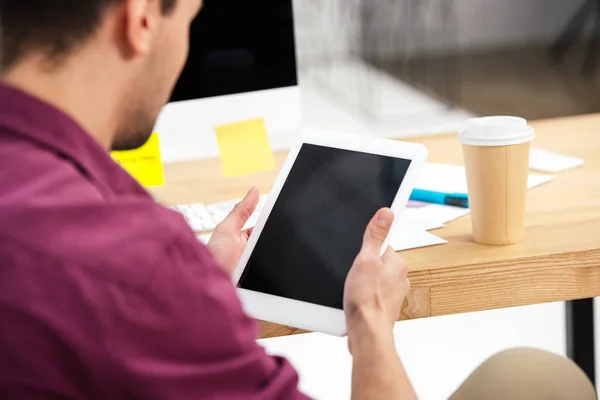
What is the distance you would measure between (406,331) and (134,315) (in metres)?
1.78

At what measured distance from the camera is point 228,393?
1.91ft

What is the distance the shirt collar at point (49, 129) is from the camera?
58 cm

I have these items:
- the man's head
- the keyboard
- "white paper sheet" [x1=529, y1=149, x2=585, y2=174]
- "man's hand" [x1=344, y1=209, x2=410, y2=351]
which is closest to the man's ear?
the man's head

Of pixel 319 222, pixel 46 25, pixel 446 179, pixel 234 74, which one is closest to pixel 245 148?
pixel 234 74

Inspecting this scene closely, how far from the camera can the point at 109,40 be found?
24.0 inches

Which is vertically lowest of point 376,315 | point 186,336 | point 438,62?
point 438,62

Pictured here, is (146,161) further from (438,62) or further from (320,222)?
(438,62)

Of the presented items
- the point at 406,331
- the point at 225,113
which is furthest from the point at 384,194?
the point at 406,331

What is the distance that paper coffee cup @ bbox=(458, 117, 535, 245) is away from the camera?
3.33 feet

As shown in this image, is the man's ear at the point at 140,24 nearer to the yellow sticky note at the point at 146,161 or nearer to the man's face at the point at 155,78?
the man's face at the point at 155,78

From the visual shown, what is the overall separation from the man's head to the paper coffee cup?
0.45m

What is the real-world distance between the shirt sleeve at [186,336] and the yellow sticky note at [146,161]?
74 cm

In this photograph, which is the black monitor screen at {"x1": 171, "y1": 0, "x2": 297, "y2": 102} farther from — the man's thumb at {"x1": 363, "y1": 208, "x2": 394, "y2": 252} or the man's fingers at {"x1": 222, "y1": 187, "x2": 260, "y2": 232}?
the man's thumb at {"x1": 363, "y1": 208, "x2": 394, "y2": 252}

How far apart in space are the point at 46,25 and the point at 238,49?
0.82m
